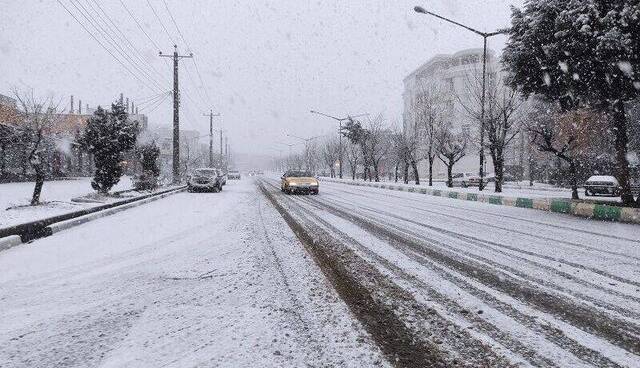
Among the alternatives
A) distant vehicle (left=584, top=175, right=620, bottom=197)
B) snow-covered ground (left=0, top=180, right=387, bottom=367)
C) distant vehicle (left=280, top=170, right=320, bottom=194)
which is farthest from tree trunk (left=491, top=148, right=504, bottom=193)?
snow-covered ground (left=0, top=180, right=387, bottom=367)

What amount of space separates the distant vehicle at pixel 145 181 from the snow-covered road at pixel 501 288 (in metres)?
17.0

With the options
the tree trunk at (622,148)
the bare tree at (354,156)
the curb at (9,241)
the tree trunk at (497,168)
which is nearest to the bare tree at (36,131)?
the curb at (9,241)

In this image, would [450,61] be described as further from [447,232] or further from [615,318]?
[615,318]

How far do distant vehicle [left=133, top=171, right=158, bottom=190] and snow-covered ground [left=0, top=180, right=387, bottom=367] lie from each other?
16.6m

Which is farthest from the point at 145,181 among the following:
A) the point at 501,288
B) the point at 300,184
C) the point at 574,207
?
the point at 501,288

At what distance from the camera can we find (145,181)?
75.7ft

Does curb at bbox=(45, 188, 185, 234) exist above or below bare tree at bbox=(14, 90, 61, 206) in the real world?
below

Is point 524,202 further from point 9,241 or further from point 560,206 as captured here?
point 9,241

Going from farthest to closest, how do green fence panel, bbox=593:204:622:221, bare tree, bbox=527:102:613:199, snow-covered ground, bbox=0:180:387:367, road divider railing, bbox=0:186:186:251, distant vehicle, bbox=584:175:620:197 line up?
bare tree, bbox=527:102:613:199 < distant vehicle, bbox=584:175:620:197 < green fence panel, bbox=593:204:622:221 < road divider railing, bbox=0:186:186:251 < snow-covered ground, bbox=0:180:387:367

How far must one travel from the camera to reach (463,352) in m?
2.77

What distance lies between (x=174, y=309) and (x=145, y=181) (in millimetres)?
21088

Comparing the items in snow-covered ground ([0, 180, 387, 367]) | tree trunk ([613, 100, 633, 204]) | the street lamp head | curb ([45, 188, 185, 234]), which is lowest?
snow-covered ground ([0, 180, 387, 367])

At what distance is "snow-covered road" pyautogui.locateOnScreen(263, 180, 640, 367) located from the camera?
2850 mm

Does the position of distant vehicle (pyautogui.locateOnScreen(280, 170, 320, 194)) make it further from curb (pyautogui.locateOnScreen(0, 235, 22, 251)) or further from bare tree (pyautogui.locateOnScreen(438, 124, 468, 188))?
curb (pyautogui.locateOnScreen(0, 235, 22, 251))
